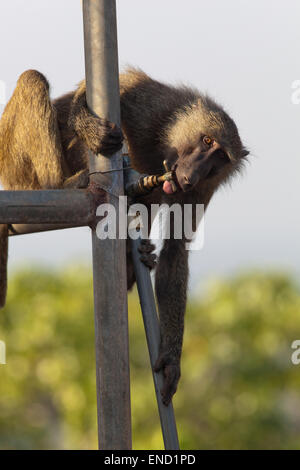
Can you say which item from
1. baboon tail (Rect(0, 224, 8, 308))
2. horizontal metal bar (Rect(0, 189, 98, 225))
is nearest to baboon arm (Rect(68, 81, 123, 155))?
horizontal metal bar (Rect(0, 189, 98, 225))

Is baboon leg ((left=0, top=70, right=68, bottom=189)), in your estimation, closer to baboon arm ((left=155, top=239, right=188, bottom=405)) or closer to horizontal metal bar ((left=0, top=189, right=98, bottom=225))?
baboon arm ((left=155, top=239, right=188, bottom=405))

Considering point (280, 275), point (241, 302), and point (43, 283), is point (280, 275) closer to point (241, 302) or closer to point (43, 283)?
point (241, 302)

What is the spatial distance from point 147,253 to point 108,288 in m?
0.66

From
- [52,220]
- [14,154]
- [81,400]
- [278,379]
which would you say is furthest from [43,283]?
[52,220]

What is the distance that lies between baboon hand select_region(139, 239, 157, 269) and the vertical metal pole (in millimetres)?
404

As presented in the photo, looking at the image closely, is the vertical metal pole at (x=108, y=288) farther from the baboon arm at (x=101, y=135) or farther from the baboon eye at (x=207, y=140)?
the baboon eye at (x=207, y=140)

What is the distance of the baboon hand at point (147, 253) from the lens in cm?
334

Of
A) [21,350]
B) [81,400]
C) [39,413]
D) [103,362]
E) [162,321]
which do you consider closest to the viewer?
[103,362]

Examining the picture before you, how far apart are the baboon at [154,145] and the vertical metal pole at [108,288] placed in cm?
110

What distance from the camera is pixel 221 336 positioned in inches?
832

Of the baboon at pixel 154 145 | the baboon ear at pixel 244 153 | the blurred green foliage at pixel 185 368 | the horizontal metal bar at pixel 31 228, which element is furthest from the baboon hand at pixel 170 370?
the blurred green foliage at pixel 185 368

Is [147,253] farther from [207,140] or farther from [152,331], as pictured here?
[207,140]

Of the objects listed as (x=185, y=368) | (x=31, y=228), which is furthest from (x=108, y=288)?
(x=185, y=368)

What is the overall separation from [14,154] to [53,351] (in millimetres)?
18376
